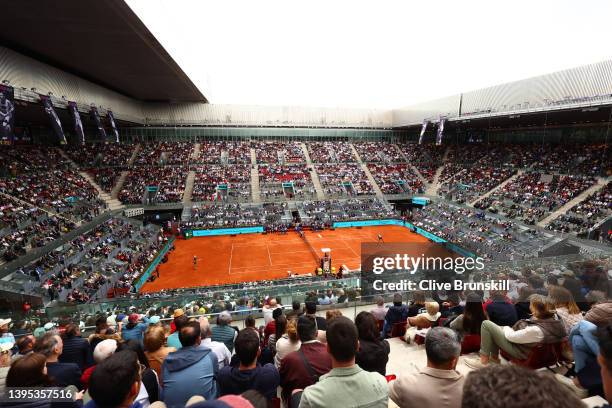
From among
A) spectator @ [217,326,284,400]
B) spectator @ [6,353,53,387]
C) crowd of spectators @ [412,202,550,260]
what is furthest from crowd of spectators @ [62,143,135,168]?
spectator @ [217,326,284,400]

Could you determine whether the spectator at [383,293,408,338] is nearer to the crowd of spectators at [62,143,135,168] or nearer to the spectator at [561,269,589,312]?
the spectator at [561,269,589,312]

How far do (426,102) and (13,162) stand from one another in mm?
53589

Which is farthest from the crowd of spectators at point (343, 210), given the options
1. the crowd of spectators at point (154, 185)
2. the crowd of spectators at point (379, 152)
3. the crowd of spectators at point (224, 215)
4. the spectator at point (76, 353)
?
the spectator at point (76, 353)

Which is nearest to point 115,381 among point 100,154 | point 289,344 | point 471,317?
point 289,344

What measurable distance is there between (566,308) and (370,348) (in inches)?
114

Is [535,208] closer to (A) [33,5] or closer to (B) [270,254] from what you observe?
(B) [270,254]

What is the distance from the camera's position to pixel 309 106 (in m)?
57.0

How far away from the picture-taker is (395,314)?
6297 millimetres

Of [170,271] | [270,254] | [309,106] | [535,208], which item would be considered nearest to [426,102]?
[309,106]

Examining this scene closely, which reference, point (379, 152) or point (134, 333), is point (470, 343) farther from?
point (379, 152)

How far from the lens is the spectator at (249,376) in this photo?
10.6ft

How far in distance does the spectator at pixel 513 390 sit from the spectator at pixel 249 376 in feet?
7.90

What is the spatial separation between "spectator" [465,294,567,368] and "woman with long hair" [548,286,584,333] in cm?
32

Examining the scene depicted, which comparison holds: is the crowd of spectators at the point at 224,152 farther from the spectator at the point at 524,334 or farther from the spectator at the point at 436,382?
the spectator at the point at 436,382
